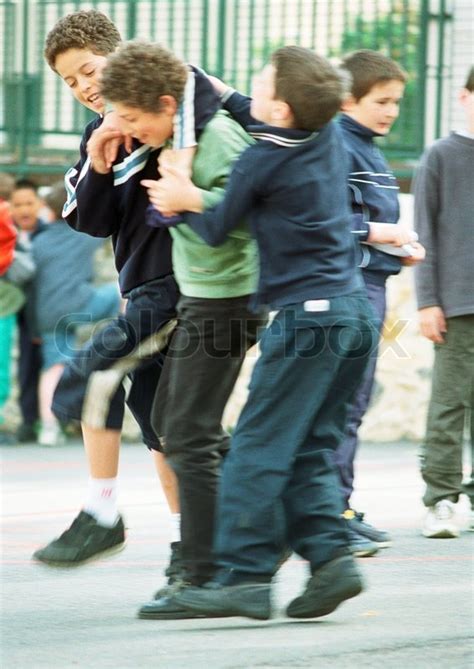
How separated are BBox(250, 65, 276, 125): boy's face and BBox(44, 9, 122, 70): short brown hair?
655mm

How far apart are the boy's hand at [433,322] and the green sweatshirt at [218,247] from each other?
1835 millimetres

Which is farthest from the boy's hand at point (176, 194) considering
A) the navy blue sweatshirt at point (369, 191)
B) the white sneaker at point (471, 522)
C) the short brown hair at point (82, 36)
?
the white sneaker at point (471, 522)

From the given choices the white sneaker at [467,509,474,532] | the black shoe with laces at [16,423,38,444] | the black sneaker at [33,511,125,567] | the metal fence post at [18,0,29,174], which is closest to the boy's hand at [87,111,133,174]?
the black sneaker at [33,511,125,567]

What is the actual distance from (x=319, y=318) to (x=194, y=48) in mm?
7835

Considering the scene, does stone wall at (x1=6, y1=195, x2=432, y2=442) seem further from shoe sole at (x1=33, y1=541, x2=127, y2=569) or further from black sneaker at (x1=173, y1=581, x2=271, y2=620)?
black sneaker at (x1=173, y1=581, x2=271, y2=620)

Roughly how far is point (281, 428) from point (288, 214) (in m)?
0.62

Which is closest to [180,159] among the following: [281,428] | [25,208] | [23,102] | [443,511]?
[281,428]

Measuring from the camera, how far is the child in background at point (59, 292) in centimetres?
1044

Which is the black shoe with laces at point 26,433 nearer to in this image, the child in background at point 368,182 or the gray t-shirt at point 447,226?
the gray t-shirt at point 447,226

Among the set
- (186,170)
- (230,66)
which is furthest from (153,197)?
(230,66)

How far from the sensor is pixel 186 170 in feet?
14.6

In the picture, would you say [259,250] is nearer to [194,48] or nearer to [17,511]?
[17,511]

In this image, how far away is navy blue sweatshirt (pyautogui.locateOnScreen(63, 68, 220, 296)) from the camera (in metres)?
4.76

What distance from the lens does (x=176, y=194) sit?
4422 mm
